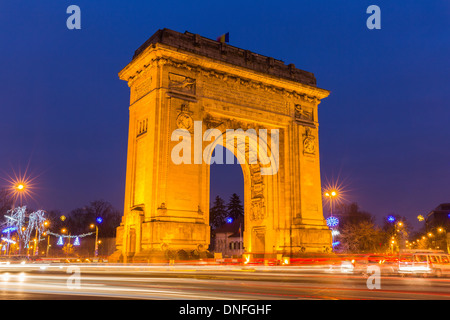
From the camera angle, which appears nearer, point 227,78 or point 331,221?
point 227,78

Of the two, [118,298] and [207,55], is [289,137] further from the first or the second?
[118,298]

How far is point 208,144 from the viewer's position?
30.6 meters

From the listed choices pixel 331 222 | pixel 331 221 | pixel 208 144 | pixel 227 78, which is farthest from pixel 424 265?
pixel 331 221

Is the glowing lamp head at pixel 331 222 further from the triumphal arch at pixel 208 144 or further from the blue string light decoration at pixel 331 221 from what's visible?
the triumphal arch at pixel 208 144

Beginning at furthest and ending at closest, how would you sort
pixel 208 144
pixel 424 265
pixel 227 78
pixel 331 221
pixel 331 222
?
pixel 331 221 < pixel 331 222 < pixel 227 78 < pixel 208 144 < pixel 424 265

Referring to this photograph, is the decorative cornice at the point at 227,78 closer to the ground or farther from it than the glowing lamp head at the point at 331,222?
farther from it

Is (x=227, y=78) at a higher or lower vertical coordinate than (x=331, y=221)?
higher

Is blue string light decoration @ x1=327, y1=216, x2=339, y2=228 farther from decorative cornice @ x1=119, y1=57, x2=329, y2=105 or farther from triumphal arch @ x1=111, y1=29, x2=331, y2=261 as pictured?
decorative cornice @ x1=119, y1=57, x2=329, y2=105

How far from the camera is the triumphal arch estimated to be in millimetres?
27266

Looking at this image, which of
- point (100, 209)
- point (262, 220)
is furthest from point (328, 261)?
point (100, 209)

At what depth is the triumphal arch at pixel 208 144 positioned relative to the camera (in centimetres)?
2727

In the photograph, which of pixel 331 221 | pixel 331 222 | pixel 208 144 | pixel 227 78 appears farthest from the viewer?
pixel 331 221

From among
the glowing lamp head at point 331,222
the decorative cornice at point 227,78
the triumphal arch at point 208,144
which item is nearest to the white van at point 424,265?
the triumphal arch at point 208,144

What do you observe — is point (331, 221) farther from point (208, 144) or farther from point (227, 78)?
point (227, 78)
